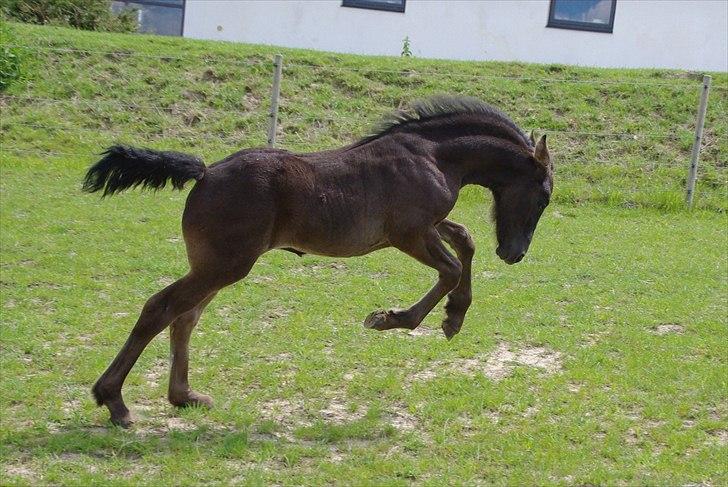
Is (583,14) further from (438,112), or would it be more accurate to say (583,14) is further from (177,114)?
(438,112)

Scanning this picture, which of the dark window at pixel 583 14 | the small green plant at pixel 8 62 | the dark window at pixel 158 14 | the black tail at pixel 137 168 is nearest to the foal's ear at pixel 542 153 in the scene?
the black tail at pixel 137 168

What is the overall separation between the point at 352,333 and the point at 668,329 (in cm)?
280

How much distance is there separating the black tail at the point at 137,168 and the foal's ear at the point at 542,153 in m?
2.27

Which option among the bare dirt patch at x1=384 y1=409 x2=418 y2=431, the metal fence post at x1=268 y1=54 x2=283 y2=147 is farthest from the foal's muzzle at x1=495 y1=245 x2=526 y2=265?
the metal fence post at x1=268 y1=54 x2=283 y2=147

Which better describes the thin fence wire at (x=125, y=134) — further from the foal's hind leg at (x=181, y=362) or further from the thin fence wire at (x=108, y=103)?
the foal's hind leg at (x=181, y=362)

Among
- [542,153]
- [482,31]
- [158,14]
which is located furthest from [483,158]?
[158,14]

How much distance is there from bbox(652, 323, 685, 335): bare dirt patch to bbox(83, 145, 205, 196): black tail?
4.45 m

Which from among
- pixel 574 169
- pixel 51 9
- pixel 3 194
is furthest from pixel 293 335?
pixel 51 9

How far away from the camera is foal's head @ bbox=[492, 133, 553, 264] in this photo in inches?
262

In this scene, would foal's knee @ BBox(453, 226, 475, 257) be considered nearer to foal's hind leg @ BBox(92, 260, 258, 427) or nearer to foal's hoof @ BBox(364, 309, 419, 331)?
foal's hoof @ BBox(364, 309, 419, 331)

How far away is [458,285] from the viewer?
6582mm

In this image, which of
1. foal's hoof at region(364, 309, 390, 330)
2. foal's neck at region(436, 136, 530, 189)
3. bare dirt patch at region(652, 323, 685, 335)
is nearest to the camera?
foal's hoof at region(364, 309, 390, 330)

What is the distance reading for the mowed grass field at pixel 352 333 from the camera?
5695mm

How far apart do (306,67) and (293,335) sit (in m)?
9.15
